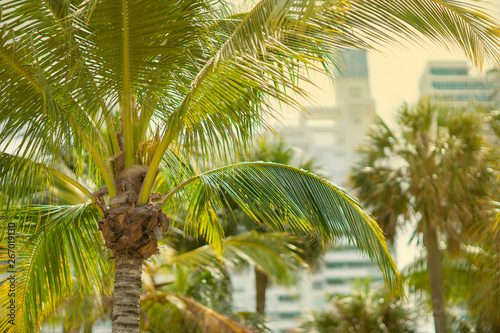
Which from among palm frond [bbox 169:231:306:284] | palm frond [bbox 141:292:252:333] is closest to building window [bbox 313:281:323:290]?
palm frond [bbox 169:231:306:284]

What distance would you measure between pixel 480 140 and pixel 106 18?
Result: 31.8 feet

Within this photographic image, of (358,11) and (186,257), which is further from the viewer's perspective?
(186,257)

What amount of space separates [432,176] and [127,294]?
27.7 feet

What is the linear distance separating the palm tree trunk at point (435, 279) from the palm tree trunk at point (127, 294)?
8154 millimetres

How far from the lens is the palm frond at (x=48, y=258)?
594 cm

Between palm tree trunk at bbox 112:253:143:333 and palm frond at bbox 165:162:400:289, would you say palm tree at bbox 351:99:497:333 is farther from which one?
palm tree trunk at bbox 112:253:143:333

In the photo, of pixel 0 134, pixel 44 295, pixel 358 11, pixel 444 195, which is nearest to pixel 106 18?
pixel 0 134

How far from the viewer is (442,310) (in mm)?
11688

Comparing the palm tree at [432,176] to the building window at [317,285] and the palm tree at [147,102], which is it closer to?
the palm tree at [147,102]

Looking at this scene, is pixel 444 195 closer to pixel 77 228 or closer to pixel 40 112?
pixel 77 228

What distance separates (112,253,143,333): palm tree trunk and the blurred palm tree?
9.87m

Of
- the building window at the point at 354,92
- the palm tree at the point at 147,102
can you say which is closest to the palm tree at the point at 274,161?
the palm tree at the point at 147,102

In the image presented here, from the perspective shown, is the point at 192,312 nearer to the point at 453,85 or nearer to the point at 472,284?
the point at 472,284

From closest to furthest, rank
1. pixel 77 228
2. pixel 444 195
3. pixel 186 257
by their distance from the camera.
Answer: pixel 77 228, pixel 186 257, pixel 444 195
